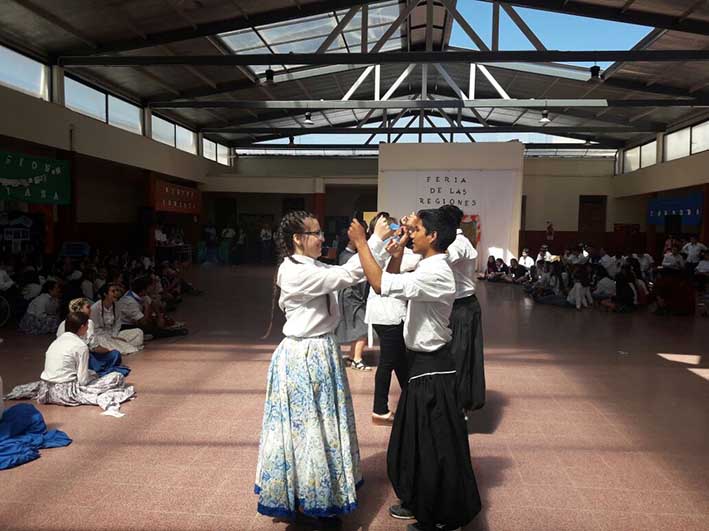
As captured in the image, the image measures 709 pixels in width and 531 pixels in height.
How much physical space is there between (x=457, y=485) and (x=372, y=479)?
74cm

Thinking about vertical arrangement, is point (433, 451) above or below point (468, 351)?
below

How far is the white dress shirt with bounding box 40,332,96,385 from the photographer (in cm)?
384

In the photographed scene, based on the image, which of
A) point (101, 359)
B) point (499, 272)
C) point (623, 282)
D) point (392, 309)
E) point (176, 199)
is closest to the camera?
point (392, 309)

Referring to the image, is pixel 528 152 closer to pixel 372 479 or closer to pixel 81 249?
pixel 81 249

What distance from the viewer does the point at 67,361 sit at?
3859 mm

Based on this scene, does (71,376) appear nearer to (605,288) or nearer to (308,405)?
(308,405)

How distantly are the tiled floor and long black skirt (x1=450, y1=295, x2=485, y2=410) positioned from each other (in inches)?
10.2

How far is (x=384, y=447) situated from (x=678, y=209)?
14.0m

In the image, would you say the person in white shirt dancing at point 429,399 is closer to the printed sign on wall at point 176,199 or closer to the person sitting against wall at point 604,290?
the person sitting against wall at point 604,290

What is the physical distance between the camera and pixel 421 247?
234cm

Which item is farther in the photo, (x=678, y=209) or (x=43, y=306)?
(x=678, y=209)

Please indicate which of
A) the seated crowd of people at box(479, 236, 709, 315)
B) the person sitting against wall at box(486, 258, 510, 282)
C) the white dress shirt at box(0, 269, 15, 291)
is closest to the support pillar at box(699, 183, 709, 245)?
the seated crowd of people at box(479, 236, 709, 315)

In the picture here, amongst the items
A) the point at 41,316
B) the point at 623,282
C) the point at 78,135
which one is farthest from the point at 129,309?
the point at 623,282

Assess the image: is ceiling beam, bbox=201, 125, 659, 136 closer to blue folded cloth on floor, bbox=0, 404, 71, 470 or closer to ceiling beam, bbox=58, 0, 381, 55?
ceiling beam, bbox=58, 0, 381, 55
